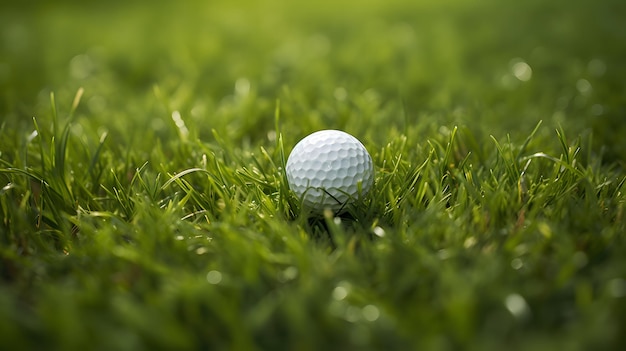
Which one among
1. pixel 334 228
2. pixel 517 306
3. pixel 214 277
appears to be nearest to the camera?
pixel 517 306

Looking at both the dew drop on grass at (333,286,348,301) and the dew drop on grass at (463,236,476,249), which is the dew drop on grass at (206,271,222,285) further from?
the dew drop on grass at (463,236,476,249)

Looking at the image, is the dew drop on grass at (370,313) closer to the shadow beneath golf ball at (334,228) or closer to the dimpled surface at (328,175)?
the shadow beneath golf ball at (334,228)

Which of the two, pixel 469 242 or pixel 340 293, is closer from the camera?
pixel 340 293

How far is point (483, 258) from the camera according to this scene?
4.74 ft

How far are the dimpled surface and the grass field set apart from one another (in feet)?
0.20

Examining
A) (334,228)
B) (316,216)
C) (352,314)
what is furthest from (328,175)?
(352,314)

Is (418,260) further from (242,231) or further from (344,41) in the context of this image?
(344,41)

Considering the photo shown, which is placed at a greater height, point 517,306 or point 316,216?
point 517,306

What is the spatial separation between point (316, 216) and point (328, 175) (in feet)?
0.54

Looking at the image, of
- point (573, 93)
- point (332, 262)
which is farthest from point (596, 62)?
point (332, 262)

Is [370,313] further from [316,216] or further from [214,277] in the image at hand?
[316,216]

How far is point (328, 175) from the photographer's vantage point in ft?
5.93

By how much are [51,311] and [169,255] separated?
0.36 meters

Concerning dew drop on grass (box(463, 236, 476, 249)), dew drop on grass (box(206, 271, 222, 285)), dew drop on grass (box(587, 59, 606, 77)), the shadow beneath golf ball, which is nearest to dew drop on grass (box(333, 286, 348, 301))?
the shadow beneath golf ball
